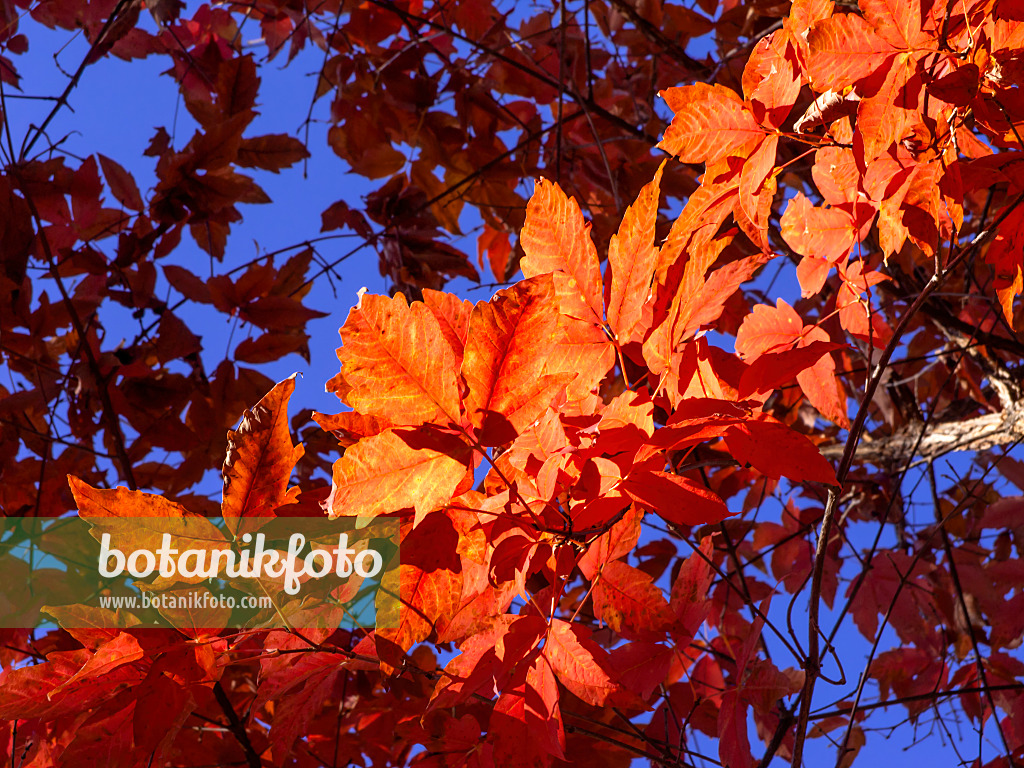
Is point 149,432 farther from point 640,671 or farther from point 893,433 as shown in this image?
point 893,433

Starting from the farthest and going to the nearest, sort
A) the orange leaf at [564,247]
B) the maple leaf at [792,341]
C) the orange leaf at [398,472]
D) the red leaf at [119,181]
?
the red leaf at [119,181], the maple leaf at [792,341], the orange leaf at [564,247], the orange leaf at [398,472]

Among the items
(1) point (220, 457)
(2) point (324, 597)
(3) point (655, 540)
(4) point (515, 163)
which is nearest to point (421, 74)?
(4) point (515, 163)

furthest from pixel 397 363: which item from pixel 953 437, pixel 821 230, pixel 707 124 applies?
pixel 953 437

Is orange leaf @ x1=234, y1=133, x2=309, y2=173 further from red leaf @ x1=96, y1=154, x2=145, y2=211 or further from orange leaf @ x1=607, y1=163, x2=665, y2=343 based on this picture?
orange leaf @ x1=607, y1=163, x2=665, y2=343

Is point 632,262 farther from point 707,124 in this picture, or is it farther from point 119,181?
point 119,181

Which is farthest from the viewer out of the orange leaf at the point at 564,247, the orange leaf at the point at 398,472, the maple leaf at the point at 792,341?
the maple leaf at the point at 792,341

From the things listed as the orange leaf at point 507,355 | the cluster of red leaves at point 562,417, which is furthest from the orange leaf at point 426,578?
the orange leaf at point 507,355

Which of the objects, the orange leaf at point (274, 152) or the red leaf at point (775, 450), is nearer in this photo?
the red leaf at point (775, 450)

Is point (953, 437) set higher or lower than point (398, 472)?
higher

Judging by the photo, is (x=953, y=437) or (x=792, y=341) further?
(x=953, y=437)

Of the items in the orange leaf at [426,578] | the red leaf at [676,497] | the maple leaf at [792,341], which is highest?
the maple leaf at [792,341]

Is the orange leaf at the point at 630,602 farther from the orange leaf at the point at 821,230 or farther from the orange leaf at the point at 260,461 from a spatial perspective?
the orange leaf at the point at 821,230

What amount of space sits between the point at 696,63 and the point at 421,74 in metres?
0.56

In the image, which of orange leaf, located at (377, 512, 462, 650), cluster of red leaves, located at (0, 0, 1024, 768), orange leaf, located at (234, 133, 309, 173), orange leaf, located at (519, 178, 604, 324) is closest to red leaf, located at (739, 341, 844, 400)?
cluster of red leaves, located at (0, 0, 1024, 768)
